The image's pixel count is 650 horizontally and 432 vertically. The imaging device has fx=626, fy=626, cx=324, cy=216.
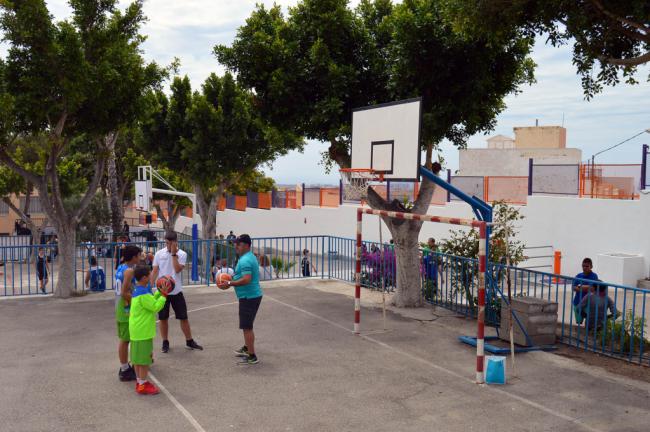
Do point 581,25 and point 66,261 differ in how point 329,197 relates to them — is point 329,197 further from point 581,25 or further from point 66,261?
point 581,25

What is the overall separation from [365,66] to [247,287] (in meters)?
6.00

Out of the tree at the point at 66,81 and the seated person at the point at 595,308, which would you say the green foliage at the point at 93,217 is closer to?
the tree at the point at 66,81

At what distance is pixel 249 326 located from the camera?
896 cm

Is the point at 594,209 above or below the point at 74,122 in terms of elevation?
below

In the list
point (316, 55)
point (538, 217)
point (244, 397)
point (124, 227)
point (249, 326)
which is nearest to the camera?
point (244, 397)

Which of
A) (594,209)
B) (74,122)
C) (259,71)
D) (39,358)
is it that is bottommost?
(39,358)

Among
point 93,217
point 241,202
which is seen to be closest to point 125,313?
point 93,217

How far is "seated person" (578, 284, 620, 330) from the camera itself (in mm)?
9820

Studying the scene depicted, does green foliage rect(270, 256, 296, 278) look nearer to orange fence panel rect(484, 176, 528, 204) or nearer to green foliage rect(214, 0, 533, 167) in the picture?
green foliage rect(214, 0, 533, 167)

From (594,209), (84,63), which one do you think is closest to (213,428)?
(84,63)

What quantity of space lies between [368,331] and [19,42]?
369 inches

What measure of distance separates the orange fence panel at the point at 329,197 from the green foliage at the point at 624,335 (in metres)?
22.9

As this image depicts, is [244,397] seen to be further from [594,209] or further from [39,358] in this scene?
[594,209]

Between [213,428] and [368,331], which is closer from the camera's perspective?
[213,428]
